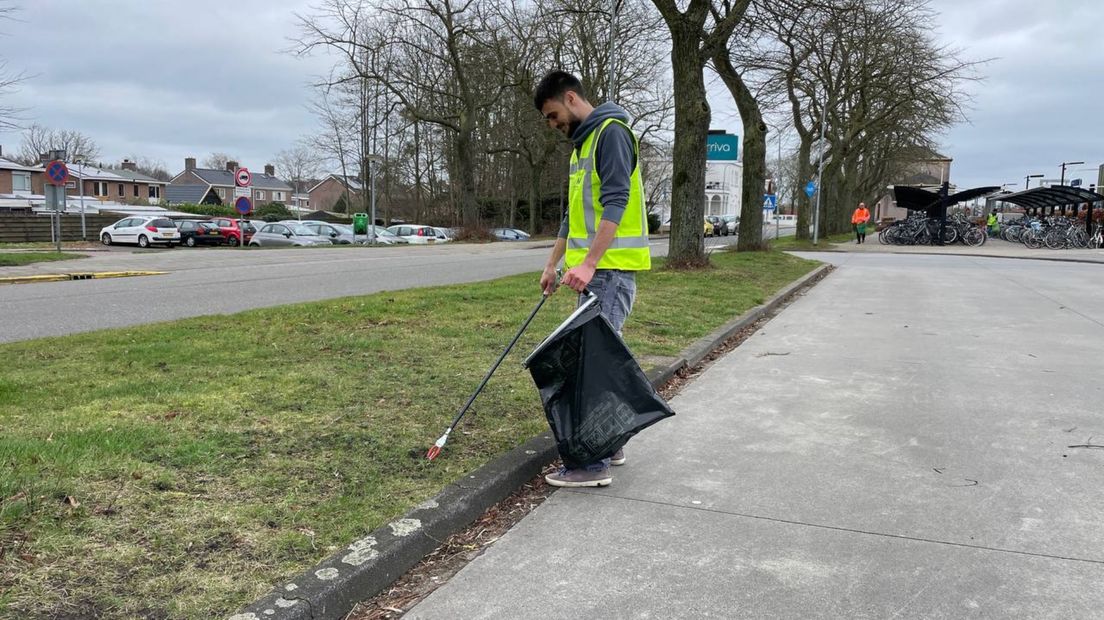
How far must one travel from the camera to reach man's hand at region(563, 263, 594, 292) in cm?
358

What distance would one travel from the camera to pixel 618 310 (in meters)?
3.92

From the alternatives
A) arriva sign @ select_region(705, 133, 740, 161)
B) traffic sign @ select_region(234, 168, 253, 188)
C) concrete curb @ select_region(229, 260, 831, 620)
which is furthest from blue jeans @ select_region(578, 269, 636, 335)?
traffic sign @ select_region(234, 168, 253, 188)

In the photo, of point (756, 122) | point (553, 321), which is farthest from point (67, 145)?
point (553, 321)

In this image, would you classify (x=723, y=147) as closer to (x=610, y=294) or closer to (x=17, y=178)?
(x=610, y=294)

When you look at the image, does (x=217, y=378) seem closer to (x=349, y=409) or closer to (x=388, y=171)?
(x=349, y=409)

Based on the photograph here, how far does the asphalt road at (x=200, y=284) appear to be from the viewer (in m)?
9.28

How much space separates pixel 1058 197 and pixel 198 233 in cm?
3701

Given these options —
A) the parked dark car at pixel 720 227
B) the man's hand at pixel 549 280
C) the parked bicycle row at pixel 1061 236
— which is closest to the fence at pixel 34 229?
the man's hand at pixel 549 280

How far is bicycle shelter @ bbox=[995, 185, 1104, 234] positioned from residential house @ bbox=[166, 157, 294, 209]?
6776 centimetres

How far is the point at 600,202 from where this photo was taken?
12.3 feet

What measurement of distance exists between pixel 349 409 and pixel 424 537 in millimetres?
1637

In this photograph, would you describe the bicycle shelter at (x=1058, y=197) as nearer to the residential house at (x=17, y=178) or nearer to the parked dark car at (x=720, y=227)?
the parked dark car at (x=720, y=227)

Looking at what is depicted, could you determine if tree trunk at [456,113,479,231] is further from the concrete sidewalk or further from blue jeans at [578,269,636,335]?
blue jeans at [578,269,636,335]

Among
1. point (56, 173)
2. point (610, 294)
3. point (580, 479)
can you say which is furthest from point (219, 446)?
point (56, 173)
